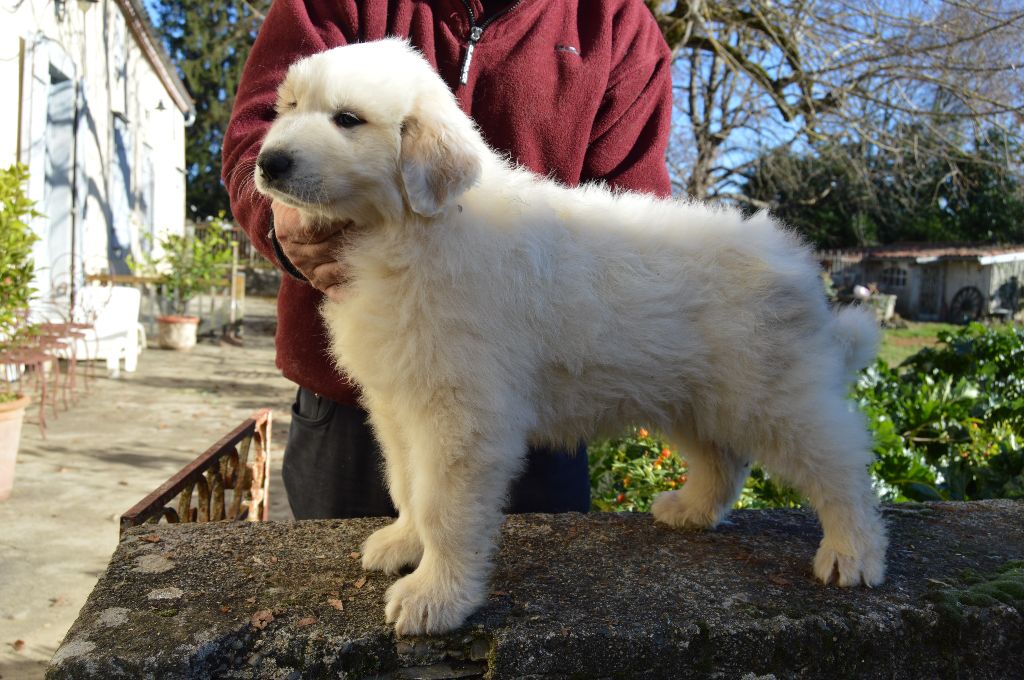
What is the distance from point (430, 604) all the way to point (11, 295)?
6.27 metres

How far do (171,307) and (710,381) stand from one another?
16.9m

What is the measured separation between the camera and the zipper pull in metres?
2.74

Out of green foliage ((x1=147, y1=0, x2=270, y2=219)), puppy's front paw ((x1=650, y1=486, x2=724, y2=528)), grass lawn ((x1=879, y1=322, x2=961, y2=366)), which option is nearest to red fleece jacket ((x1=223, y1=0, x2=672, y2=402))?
puppy's front paw ((x1=650, y1=486, x2=724, y2=528))

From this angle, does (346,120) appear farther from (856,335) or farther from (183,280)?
(183,280)

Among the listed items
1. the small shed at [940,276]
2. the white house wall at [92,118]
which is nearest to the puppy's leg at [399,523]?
the white house wall at [92,118]

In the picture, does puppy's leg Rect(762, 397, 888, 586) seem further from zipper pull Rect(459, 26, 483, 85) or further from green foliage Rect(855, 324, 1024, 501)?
green foliage Rect(855, 324, 1024, 501)

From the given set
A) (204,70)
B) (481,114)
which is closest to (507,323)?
(481,114)

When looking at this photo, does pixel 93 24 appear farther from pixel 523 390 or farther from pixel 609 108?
pixel 523 390

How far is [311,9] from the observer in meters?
2.75

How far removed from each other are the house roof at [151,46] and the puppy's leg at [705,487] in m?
16.9

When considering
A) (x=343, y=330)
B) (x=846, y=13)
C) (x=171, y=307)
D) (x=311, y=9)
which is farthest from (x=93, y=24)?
(x=343, y=330)

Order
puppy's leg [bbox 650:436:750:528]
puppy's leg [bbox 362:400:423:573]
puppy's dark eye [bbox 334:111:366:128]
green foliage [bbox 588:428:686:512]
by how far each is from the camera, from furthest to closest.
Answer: green foliage [bbox 588:428:686:512]
puppy's leg [bbox 650:436:750:528]
puppy's leg [bbox 362:400:423:573]
puppy's dark eye [bbox 334:111:366:128]

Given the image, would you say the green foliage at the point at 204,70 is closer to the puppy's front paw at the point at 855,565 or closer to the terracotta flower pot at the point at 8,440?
the terracotta flower pot at the point at 8,440

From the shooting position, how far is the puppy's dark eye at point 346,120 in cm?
192
